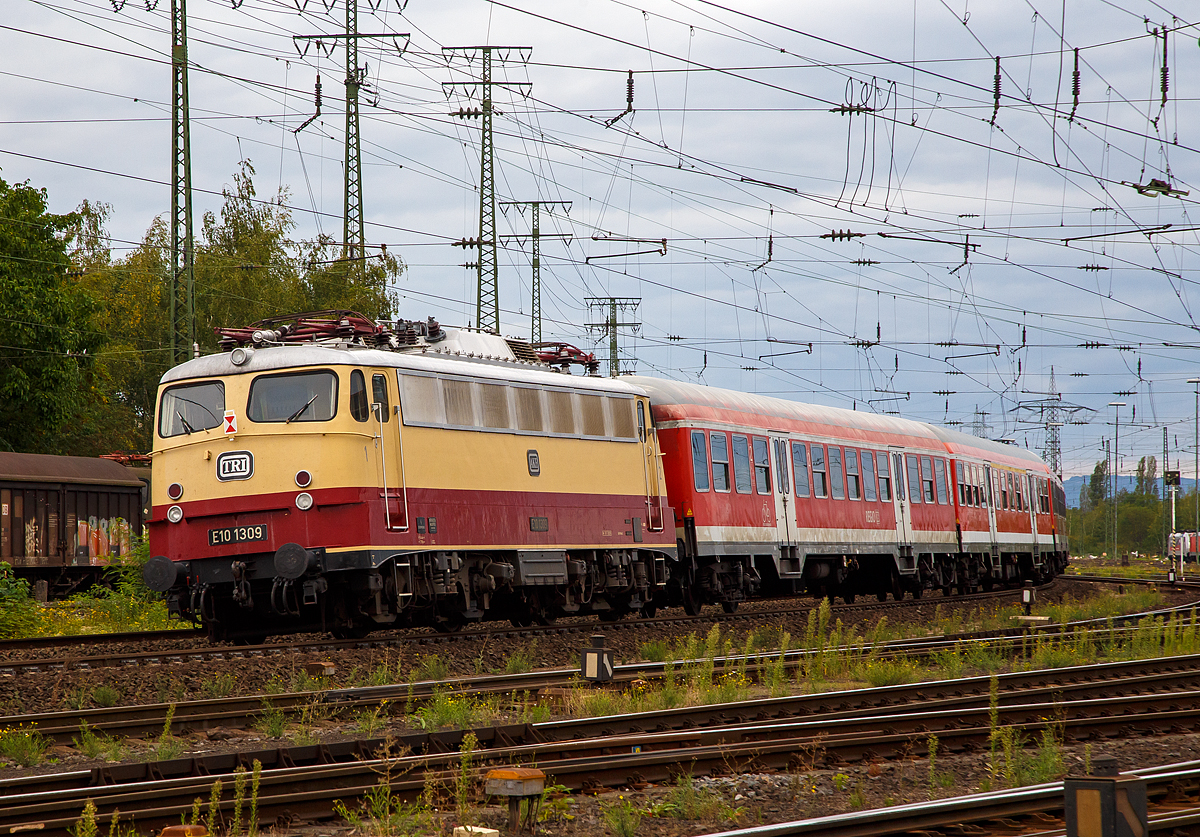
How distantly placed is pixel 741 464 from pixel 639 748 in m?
14.2

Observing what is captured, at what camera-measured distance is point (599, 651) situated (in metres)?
13.2

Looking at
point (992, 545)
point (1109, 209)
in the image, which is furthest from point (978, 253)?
point (992, 545)

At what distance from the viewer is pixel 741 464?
2403 cm

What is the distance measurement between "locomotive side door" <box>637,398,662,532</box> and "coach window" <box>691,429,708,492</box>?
0.93 metres

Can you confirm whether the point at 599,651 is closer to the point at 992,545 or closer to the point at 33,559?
the point at 33,559

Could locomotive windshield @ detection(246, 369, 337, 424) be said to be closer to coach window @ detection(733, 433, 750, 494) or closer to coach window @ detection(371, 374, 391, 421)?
coach window @ detection(371, 374, 391, 421)

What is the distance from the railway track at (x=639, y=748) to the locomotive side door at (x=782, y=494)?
35.2 feet

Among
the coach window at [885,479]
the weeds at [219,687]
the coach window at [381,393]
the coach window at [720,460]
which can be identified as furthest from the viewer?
the coach window at [885,479]

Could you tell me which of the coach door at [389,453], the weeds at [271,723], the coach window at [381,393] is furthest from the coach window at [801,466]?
the weeds at [271,723]

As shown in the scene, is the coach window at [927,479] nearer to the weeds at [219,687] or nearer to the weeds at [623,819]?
the weeds at [219,687]

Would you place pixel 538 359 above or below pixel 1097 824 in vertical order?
above

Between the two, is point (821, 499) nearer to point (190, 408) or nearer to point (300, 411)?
point (300, 411)

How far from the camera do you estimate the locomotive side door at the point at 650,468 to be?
2136 cm

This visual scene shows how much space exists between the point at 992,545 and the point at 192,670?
2658cm
